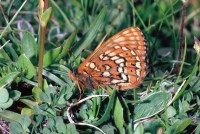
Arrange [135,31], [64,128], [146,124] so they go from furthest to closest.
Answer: [135,31], [146,124], [64,128]

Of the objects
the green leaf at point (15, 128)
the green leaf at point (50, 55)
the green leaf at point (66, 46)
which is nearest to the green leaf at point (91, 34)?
the green leaf at point (66, 46)

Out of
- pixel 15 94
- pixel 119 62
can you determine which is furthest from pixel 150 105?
pixel 15 94

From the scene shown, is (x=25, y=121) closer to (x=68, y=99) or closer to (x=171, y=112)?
(x=68, y=99)

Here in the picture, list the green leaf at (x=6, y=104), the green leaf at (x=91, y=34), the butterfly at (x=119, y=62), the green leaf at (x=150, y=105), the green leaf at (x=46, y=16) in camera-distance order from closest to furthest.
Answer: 1. the green leaf at (x=46, y=16)
2. the green leaf at (x=6, y=104)
3. the green leaf at (x=150, y=105)
4. the butterfly at (x=119, y=62)
5. the green leaf at (x=91, y=34)

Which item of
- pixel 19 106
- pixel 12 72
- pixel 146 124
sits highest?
pixel 12 72

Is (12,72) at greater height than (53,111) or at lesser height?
greater

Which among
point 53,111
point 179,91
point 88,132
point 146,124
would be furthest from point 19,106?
point 179,91

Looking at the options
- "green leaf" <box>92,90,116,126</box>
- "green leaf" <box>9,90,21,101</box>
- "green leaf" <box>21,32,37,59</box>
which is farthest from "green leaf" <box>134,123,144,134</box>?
"green leaf" <box>21,32,37,59</box>

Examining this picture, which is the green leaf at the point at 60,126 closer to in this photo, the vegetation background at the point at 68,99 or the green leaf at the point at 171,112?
the vegetation background at the point at 68,99

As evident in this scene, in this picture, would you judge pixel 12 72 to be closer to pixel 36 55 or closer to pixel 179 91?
pixel 36 55
